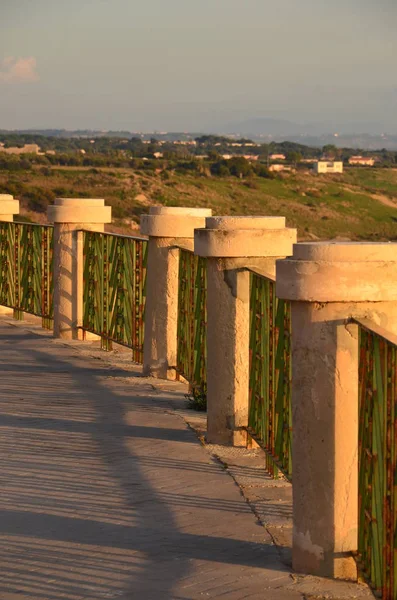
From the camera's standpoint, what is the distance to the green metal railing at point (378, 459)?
5.32m

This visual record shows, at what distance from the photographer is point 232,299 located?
27.7 feet

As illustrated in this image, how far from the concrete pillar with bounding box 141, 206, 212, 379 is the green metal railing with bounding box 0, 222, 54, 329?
371 cm

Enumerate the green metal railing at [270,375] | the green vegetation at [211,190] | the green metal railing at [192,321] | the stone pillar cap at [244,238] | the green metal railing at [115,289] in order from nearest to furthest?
1. the green metal railing at [270,375]
2. the stone pillar cap at [244,238]
3. the green metal railing at [192,321]
4. the green metal railing at [115,289]
5. the green vegetation at [211,190]

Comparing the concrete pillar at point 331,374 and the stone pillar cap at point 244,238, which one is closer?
the concrete pillar at point 331,374

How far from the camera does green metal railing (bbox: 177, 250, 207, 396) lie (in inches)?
393

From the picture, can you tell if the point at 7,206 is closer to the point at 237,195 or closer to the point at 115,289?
the point at 115,289

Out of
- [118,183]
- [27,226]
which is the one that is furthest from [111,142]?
[27,226]

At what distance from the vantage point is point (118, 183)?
87.3 m

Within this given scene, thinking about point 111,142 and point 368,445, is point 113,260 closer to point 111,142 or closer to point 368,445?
point 368,445

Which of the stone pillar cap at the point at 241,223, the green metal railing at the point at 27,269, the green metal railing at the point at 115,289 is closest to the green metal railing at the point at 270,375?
the stone pillar cap at the point at 241,223

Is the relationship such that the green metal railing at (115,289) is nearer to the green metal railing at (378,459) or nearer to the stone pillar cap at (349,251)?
the stone pillar cap at (349,251)

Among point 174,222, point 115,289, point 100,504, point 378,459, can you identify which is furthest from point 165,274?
point 378,459

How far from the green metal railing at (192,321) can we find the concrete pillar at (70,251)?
3.11 metres

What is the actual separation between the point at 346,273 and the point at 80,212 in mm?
8266
